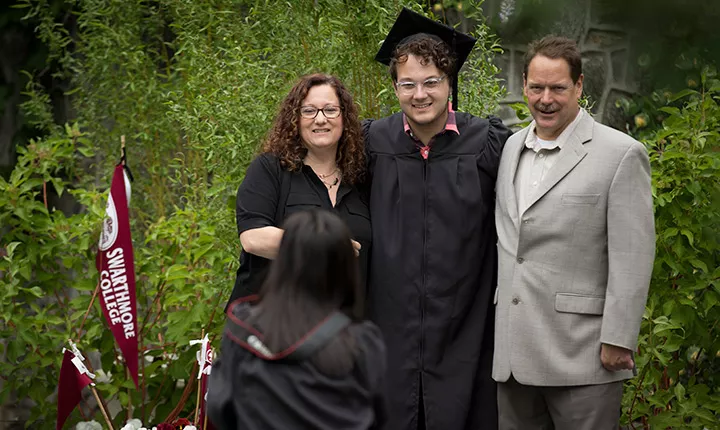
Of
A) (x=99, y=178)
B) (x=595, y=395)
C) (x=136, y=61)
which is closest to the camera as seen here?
(x=595, y=395)

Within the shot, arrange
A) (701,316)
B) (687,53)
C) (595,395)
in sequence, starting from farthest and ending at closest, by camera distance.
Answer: (701,316) < (595,395) < (687,53)

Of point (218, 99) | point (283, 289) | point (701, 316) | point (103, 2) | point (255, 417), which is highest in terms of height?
point (103, 2)

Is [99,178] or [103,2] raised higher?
[103,2]

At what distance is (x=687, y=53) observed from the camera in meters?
2.65

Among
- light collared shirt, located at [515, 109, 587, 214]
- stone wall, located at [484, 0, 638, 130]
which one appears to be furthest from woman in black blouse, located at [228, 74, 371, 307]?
stone wall, located at [484, 0, 638, 130]

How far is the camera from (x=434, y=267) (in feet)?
10.6

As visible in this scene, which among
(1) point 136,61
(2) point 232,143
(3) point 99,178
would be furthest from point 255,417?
(3) point 99,178

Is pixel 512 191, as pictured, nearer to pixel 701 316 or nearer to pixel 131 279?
pixel 701 316

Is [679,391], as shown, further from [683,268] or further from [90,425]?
[90,425]

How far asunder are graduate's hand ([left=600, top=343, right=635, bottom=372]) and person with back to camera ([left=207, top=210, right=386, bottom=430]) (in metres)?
0.91

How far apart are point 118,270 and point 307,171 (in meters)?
1.11

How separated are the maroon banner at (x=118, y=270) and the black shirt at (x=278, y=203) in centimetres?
86

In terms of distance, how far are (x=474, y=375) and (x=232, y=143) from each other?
1.33m

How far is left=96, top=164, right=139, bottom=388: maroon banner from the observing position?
3.96m
